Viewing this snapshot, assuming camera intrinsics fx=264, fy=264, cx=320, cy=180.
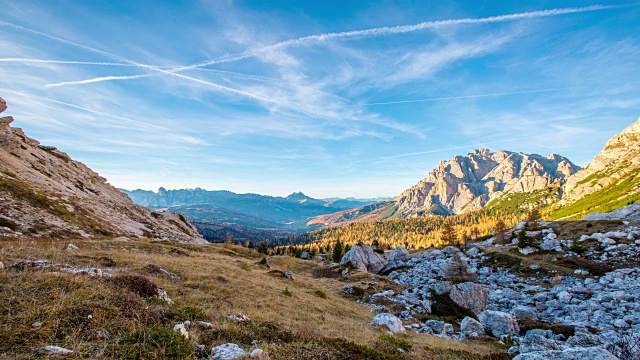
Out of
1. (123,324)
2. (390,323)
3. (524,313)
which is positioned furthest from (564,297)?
(123,324)

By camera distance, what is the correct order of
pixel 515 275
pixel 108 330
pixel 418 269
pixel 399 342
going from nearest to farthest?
pixel 108 330
pixel 399 342
pixel 515 275
pixel 418 269

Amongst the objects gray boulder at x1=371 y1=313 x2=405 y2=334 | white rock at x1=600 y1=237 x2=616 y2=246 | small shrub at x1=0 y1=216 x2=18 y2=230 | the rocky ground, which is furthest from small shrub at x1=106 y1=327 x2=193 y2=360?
white rock at x1=600 y1=237 x2=616 y2=246

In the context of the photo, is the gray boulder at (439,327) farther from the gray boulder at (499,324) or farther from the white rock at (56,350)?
the white rock at (56,350)

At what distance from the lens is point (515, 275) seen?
48000 millimetres

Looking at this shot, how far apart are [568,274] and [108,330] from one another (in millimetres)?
59305

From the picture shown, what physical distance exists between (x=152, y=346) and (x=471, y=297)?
33.8 meters

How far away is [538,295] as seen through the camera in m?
35.0

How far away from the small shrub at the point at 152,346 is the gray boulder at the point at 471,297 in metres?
32.7

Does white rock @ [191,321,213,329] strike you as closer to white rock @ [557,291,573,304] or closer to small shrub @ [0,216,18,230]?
white rock @ [557,291,573,304]

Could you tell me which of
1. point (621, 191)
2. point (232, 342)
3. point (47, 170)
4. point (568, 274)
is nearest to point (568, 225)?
point (568, 274)

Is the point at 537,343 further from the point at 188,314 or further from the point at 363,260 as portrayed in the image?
the point at 363,260

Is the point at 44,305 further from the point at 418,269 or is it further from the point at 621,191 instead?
the point at 621,191

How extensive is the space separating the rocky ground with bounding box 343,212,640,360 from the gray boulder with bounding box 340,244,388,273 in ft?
1.30

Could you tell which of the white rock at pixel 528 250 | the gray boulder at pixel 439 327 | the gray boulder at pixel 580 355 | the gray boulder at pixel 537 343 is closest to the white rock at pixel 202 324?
the gray boulder at pixel 580 355
